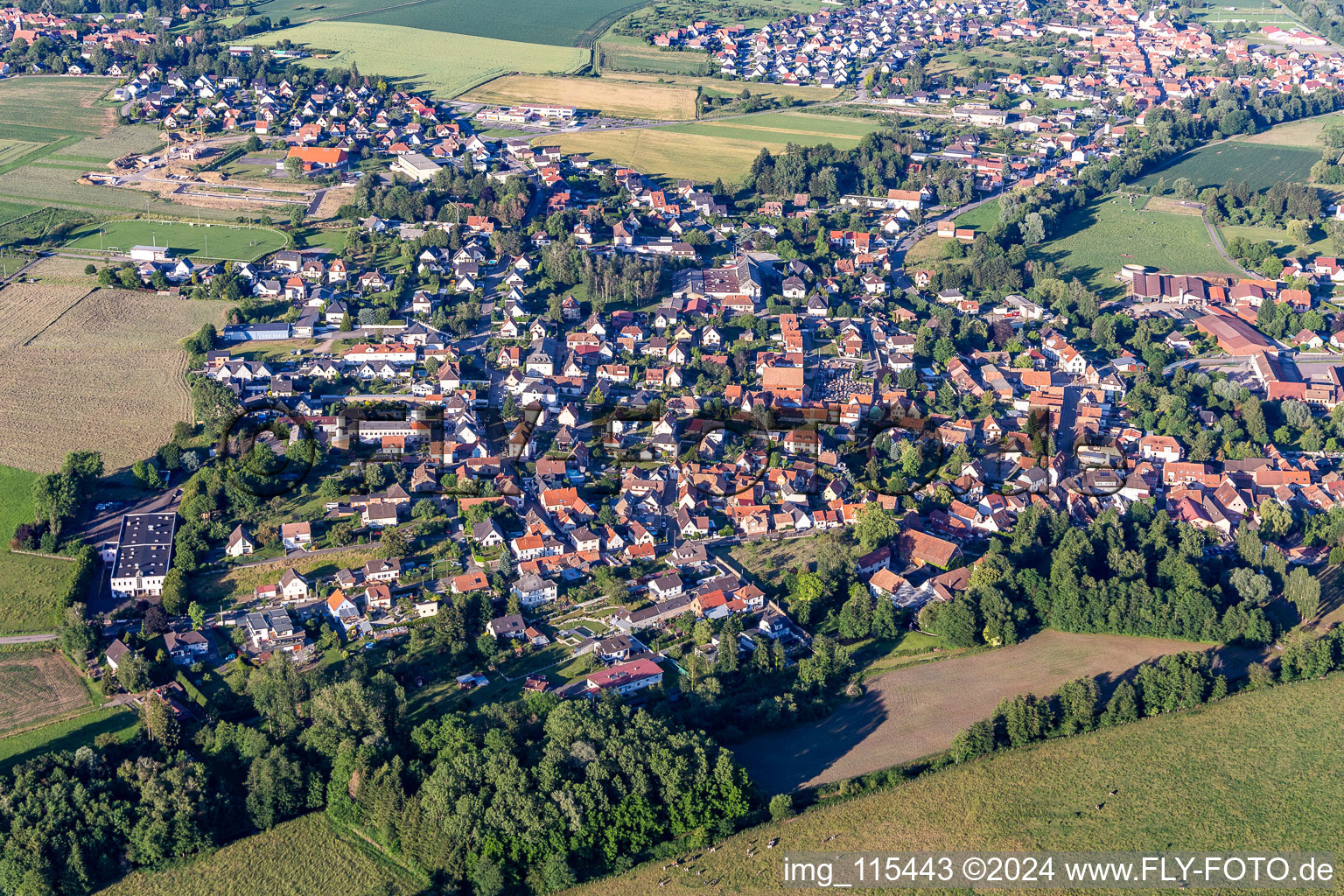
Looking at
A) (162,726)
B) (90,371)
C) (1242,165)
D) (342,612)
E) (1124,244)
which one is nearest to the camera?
(162,726)

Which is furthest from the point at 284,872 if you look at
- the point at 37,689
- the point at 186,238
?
the point at 186,238

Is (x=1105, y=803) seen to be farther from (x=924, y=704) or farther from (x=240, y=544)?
(x=240, y=544)

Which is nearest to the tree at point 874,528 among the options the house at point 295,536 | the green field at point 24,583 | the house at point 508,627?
the house at point 508,627

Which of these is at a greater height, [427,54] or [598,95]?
[427,54]

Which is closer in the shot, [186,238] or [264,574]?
[264,574]

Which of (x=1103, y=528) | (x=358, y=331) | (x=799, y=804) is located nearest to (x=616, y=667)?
(x=799, y=804)

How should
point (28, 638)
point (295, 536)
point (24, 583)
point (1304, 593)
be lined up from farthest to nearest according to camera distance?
point (295, 536), point (1304, 593), point (24, 583), point (28, 638)
